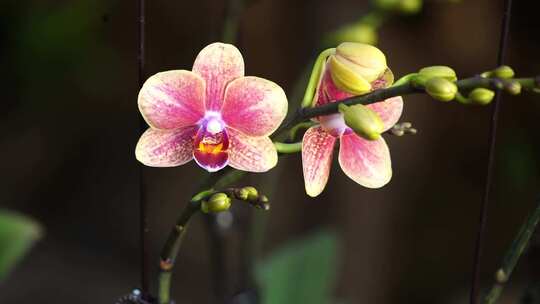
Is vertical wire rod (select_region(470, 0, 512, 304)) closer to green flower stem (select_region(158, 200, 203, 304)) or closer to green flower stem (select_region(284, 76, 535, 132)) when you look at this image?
green flower stem (select_region(284, 76, 535, 132))

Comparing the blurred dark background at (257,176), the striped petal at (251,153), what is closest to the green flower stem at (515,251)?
the striped petal at (251,153)

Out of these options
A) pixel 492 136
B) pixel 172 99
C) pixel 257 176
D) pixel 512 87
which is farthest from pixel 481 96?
pixel 257 176

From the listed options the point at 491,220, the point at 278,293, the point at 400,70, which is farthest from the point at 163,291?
the point at 491,220

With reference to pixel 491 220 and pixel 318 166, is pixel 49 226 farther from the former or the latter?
pixel 318 166

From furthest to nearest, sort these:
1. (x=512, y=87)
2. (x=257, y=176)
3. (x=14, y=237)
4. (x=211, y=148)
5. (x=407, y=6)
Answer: (x=257, y=176), (x=14, y=237), (x=407, y=6), (x=211, y=148), (x=512, y=87)

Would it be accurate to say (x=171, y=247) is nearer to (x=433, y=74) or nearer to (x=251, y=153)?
(x=251, y=153)

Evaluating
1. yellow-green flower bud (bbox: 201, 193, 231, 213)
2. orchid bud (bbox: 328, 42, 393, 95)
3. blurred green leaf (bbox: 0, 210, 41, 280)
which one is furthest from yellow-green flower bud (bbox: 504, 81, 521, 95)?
blurred green leaf (bbox: 0, 210, 41, 280)
